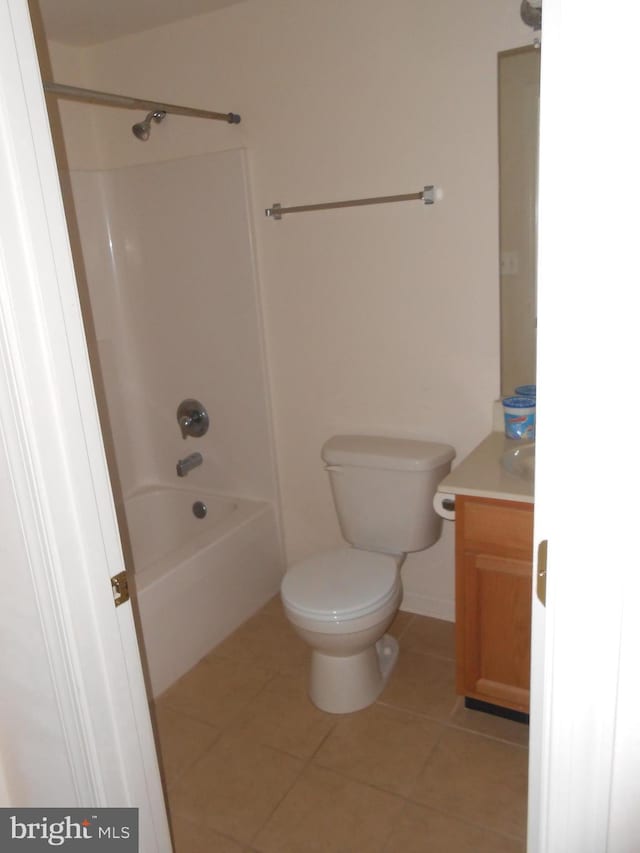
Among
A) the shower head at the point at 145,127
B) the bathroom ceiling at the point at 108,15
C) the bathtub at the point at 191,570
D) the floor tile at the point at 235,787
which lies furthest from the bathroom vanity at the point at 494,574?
the bathroom ceiling at the point at 108,15

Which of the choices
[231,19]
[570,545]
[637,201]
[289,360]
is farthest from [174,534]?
[637,201]

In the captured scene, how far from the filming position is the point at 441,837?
166 cm

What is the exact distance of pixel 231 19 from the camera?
7.54ft

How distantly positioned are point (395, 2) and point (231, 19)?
0.62 metres

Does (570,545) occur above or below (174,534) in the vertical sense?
above

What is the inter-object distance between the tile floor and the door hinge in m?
1.16

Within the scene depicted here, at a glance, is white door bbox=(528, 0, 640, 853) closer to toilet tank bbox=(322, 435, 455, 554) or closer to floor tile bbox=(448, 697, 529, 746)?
floor tile bbox=(448, 697, 529, 746)


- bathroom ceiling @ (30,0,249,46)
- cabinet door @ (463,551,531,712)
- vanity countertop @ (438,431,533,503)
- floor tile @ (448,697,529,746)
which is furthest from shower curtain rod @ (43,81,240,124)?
floor tile @ (448,697,529,746)

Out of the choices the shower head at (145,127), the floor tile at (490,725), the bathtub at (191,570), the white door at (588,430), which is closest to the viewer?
the white door at (588,430)

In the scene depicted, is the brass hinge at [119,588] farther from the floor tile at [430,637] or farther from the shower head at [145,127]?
the shower head at [145,127]

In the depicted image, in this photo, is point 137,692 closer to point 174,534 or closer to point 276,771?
point 276,771

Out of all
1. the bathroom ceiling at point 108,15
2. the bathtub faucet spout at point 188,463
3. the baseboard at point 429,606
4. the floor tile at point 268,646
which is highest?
the bathroom ceiling at point 108,15

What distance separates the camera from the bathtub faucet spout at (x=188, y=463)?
2869 millimetres

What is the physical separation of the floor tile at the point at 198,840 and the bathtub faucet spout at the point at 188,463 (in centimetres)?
143
